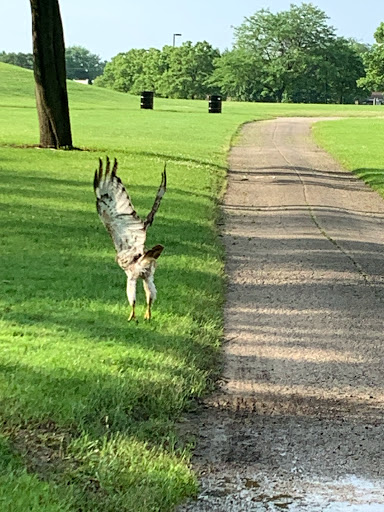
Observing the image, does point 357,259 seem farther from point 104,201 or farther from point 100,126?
point 100,126

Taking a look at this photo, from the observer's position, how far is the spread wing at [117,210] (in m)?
4.91

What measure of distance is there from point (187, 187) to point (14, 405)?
416 inches

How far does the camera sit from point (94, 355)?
534cm

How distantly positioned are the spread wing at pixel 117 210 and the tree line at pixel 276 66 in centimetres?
9240

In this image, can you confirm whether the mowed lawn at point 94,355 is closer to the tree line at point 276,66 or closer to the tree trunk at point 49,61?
the tree trunk at point 49,61

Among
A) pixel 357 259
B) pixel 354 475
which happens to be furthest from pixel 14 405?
pixel 357 259

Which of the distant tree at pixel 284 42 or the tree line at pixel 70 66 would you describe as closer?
the distant tree at pixel 284 42

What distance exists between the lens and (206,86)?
356 feet

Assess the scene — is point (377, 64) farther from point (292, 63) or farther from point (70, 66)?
point (70, 66)

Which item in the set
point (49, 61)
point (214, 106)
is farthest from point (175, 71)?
point (49, 61)

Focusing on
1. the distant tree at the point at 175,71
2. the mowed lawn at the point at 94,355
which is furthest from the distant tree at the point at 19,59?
the mowed lawn at the point at 94,355

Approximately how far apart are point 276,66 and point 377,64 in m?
15.3

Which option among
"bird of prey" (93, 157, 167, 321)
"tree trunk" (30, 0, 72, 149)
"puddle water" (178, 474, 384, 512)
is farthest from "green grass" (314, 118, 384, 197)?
"puddle water" (178, 474, 384, 512)

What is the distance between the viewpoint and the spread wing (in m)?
4.91
